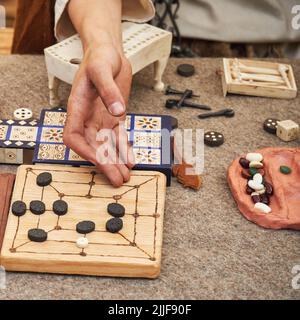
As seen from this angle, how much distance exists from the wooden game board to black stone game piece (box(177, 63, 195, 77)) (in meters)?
0.32

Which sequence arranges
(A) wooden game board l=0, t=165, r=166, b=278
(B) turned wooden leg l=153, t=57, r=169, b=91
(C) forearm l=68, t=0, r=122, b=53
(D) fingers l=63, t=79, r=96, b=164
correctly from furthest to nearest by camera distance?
(B) turned wooden leg l=153, t=57, r=169, b=91, (C) forearm l=68, t=0, r=122, b=53, (D) fingers l=63, t=79, r=96, b=164, (A) wooden game board l=0, t=165, r=166, b=278

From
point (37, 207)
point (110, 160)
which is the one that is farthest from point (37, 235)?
point (110, 160)

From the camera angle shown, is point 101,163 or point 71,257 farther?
point 101,163

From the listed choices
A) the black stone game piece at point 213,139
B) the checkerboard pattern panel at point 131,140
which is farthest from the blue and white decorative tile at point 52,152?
the black stone game piece at point 213,139

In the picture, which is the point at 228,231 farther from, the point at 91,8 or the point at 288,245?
the point at 91,8

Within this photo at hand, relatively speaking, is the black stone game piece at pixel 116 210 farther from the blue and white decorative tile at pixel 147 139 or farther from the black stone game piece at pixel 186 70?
the black stone game piece at pixel 186 70

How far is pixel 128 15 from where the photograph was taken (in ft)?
3.45

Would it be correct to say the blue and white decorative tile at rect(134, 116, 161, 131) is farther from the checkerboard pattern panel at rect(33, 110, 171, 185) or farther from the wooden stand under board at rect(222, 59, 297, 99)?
the wooden stand under board at rect(222, 59, 297, 99)

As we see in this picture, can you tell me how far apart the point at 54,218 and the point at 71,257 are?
2.5 inches

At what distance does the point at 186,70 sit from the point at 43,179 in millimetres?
397

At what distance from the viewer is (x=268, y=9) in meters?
1.21

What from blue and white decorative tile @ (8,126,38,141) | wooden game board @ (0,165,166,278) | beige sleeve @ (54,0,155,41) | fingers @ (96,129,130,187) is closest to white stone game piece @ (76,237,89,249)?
wooden game board @ (0,165,166,278)

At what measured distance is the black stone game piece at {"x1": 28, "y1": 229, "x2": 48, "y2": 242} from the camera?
28.3 inches
